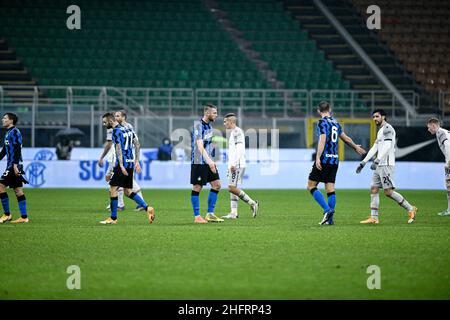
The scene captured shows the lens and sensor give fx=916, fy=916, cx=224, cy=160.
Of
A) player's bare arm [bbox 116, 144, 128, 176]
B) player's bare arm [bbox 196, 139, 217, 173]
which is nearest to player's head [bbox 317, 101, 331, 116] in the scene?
player's bare arm [bbox 196, 139, 217, 173]

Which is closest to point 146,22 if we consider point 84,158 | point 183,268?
point 84,158

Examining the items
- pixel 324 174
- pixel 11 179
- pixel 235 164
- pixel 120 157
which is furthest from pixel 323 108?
pixel 11 179

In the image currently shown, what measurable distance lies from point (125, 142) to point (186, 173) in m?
14.4

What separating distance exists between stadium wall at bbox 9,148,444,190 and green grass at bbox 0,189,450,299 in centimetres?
1031

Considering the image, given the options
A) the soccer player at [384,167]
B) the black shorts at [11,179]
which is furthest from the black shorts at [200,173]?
the black shorts at [11,179]

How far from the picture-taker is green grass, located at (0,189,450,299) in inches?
355

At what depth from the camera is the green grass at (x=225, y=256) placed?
9008 mm

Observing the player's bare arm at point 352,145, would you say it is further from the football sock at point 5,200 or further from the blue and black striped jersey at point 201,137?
the football sock at point 5,200

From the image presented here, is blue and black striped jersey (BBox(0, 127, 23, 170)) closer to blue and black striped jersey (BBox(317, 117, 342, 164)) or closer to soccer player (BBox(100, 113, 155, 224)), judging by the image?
soccer player (BBox(100, 113, 155, 224))

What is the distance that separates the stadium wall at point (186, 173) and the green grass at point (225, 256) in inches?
406

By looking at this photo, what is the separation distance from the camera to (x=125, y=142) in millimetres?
15727

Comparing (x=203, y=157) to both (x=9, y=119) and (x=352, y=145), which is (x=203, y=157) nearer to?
(x=352, y=145)
